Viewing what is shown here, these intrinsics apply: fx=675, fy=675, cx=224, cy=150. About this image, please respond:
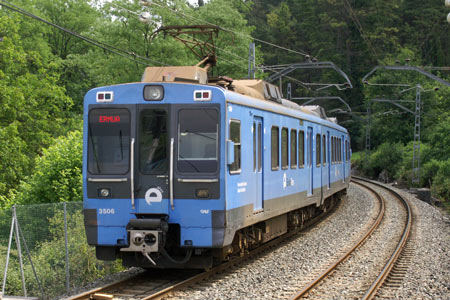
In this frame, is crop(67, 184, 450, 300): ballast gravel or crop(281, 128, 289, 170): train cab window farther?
crop(281, 128, 289, 170): train cab window

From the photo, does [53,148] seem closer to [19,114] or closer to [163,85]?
[163,85]

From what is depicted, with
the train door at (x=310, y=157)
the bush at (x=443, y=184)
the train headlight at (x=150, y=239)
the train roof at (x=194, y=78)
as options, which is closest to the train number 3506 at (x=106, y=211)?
the train headlight at (x=150, y=239)

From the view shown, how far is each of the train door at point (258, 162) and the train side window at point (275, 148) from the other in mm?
702

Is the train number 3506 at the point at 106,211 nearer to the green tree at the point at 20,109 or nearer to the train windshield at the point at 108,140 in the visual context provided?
the train windshield at the point at 108,140

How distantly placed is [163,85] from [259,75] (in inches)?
1314

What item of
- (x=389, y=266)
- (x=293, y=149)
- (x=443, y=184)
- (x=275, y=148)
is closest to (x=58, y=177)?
(x=293, y=149)

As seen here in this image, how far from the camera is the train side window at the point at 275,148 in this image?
12.4m

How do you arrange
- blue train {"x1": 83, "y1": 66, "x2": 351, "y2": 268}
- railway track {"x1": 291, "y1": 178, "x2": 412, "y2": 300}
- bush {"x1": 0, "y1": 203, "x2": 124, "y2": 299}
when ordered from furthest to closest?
1. bush {"x1": 0, "y1": 203, "x2": 124, "y2": 299}
2. blue train {"x1": 83, "y1": 66, "x2": 351, "y2": 268}
3. railway track {"x1": 291, "y1": 178, "x2": 412, "y2": 300}

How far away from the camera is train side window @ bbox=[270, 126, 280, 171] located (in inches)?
486

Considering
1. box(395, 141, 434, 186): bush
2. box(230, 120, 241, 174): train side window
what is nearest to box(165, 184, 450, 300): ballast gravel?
box(230, 120, 241, 174): train side window

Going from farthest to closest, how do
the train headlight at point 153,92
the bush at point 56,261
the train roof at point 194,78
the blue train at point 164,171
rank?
the train roof at point 194,78
the bush at point 56,261
the train headlight at point 153,92
the blue train at point 164,171

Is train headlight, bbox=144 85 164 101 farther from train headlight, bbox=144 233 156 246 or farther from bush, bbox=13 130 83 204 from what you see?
bush, bbox=13 130 83 204

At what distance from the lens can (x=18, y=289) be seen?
1098 centimetres

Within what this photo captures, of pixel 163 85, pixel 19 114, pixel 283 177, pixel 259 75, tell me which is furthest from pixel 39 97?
pixel 163 85
